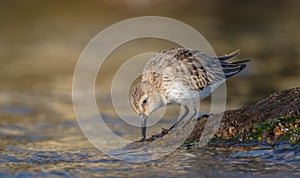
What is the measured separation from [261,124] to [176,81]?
6.99 feet

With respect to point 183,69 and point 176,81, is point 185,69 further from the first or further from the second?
point 176,81

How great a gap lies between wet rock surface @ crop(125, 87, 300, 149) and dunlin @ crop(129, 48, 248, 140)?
98 cm

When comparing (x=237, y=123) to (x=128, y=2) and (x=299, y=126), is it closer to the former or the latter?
(x=299, y=126)

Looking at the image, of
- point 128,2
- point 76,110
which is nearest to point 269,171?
point 76,110

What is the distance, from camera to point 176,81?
965 centimetres

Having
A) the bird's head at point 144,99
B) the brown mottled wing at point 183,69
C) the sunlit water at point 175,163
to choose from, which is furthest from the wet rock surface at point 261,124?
the brown mottled wing at point 183,69

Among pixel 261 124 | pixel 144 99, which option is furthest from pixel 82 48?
pixel 261 124

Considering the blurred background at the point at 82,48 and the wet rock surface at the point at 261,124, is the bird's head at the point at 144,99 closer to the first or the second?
the wet rock surface at the point at 261,124

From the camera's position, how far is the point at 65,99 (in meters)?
14.8

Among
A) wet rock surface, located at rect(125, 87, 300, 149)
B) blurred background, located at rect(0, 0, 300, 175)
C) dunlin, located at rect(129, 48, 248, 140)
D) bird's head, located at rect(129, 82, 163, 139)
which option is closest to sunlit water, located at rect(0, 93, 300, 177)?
wet rock surface, located at rect(125, 87, 300, 149)

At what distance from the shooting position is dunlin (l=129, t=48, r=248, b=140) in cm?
950

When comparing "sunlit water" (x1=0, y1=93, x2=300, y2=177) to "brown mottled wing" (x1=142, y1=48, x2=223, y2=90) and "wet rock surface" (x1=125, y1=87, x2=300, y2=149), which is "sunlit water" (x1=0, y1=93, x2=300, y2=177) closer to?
"wet rock surface" (x1=125, y1=87, x2=300, y2=149)

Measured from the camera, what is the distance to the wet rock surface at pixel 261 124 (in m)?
7.61

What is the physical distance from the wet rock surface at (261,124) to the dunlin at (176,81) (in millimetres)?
981
